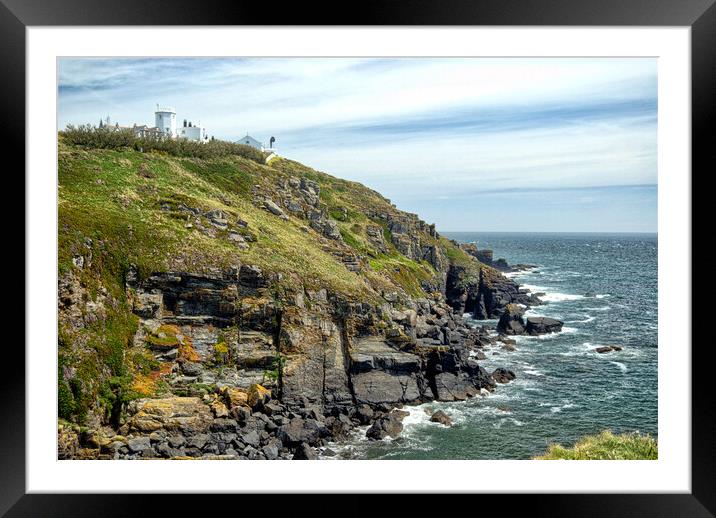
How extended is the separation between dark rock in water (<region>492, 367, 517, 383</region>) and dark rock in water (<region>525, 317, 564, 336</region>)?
17.1ft

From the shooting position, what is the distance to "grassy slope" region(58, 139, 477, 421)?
1187cm

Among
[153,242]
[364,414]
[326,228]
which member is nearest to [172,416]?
[364,414]

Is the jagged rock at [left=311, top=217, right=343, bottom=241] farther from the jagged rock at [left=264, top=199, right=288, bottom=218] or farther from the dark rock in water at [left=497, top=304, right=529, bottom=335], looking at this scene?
the dark rock in water at [left=497, top=304, right=529, bottom=335]

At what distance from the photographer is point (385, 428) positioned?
12.6 m

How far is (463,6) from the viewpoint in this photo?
3.81 meters

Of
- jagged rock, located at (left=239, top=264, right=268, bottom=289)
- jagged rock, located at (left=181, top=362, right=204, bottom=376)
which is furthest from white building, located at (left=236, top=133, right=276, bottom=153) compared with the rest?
jagged rock, located at (left=181, top=362, right=204, bottom=376)

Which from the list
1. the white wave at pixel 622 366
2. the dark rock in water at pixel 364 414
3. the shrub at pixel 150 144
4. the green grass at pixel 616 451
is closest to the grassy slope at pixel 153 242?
the shrub at pixel 150 144

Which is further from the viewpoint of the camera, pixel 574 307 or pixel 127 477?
pixel 574 307

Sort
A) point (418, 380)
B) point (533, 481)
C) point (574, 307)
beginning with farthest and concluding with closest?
point (574, 307)
point (418, 380)
point (533, 481)

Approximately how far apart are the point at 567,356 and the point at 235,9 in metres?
17.6

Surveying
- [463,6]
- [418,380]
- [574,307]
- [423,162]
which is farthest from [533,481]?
[574,307]

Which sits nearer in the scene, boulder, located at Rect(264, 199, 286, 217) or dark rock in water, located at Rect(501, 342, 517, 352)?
dark rock in water, located at Rect(501, 342, 517, 352)
